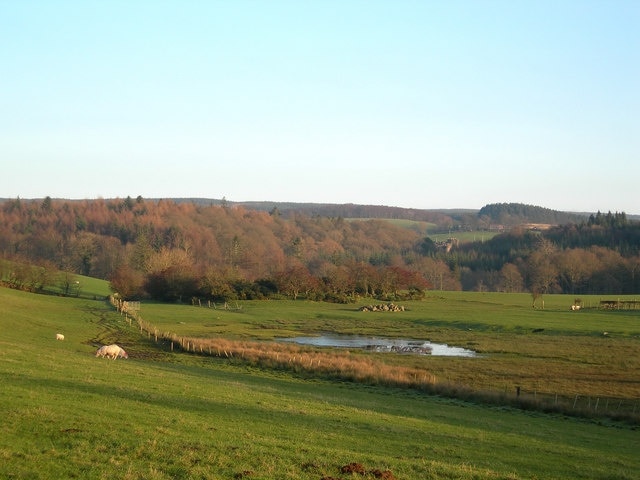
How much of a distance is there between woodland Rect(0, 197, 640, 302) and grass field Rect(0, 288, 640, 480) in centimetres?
6349

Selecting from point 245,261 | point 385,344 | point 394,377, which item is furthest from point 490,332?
point 245,261

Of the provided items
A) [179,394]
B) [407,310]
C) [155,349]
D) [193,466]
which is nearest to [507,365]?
[155,349]

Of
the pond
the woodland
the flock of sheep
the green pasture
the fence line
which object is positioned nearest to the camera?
the fence line

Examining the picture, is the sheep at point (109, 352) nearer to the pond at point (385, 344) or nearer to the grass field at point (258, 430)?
the grass field at point (258, 430)

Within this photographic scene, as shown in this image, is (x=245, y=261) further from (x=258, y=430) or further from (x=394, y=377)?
(x=258, y=430)

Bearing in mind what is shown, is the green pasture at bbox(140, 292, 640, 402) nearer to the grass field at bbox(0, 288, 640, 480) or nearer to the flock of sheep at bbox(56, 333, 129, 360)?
the grass field at bbox(0, 288, 640, 480)

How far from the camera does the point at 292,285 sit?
10100 centimetres

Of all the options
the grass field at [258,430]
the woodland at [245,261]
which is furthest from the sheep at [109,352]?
the woodland at [245,261]

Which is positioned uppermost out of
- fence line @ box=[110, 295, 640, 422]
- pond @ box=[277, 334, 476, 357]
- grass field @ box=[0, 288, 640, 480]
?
grass field @ box=[0, 288, 640, 480]

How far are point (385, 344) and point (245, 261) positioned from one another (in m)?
95.6

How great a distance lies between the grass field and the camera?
43.9ft

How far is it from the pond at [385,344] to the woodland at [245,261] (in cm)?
3608

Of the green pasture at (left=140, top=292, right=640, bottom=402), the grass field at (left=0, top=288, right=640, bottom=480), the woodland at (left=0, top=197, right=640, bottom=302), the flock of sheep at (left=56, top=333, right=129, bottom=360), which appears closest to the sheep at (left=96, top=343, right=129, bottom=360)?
the flock of sheep at (left=56, top=333, right=129, bottom=360)

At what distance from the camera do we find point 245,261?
15212cm
